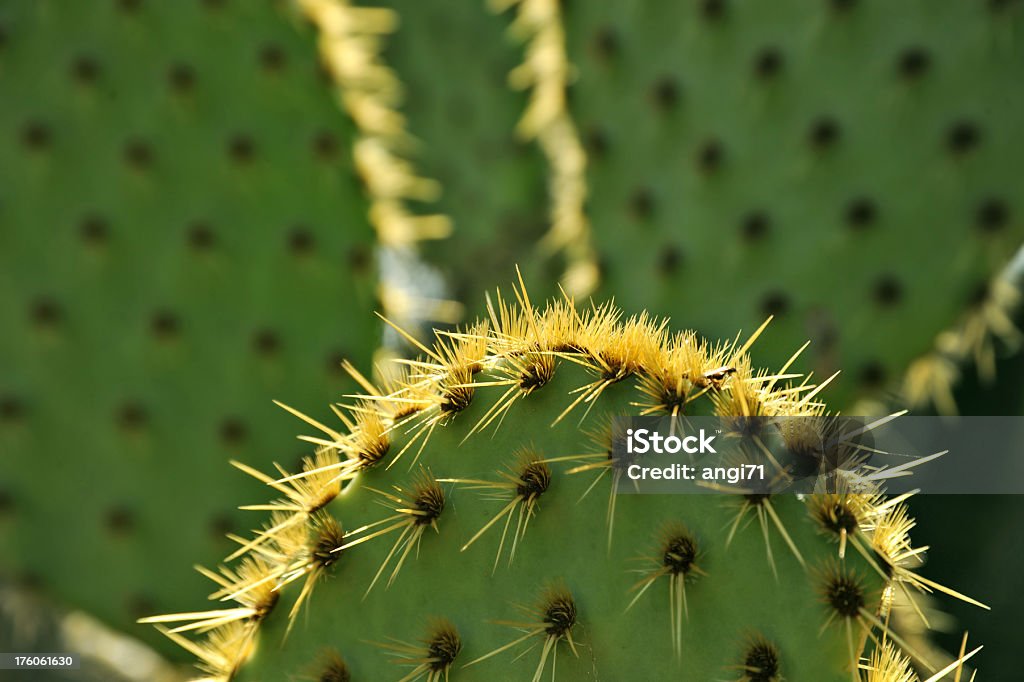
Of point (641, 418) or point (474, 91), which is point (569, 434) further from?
point (474, 91)

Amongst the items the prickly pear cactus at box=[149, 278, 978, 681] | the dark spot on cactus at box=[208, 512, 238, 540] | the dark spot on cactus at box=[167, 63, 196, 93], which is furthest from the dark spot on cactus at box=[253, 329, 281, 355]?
the prickly pear cactus at box=[149, 278, 978, 681]

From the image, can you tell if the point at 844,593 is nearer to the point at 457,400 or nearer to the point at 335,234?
the point at 457,400

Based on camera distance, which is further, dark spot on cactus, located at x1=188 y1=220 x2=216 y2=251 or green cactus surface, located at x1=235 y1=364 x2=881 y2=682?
dark spot on cactus, located at x1=188 y1=220 x2=216 y2=251

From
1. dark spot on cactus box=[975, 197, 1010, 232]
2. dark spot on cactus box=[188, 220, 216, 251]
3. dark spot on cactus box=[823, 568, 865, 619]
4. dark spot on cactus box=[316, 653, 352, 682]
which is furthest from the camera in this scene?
dark spot on cactus box=[188, 220, 216, 251]

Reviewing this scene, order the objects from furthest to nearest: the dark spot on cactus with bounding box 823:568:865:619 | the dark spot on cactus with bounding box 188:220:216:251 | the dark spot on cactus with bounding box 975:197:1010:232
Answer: the dark spot on cactus with bounding box 188:220:216:251
the dark spot on cactus with bounding box 975:197:1010:232
the dark spot on cactus with bounding box 823:568:865:619

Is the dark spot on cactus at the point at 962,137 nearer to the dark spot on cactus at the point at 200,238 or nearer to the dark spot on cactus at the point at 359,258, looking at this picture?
the dark spot on cactus at the point at 359,258

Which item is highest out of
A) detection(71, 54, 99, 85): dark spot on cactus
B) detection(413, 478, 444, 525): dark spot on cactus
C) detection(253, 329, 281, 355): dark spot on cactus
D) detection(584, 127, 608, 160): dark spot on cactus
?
detection(584, 127, 608, 160): dark spot on cactus

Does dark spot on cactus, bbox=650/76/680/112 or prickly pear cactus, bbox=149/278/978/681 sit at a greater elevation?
dark spot on cactus, bbox=650/76/680/112

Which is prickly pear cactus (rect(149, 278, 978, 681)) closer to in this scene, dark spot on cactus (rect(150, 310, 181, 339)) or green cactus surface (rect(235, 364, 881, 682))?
green cactus surface (rect(235, 364, 881, 682))
